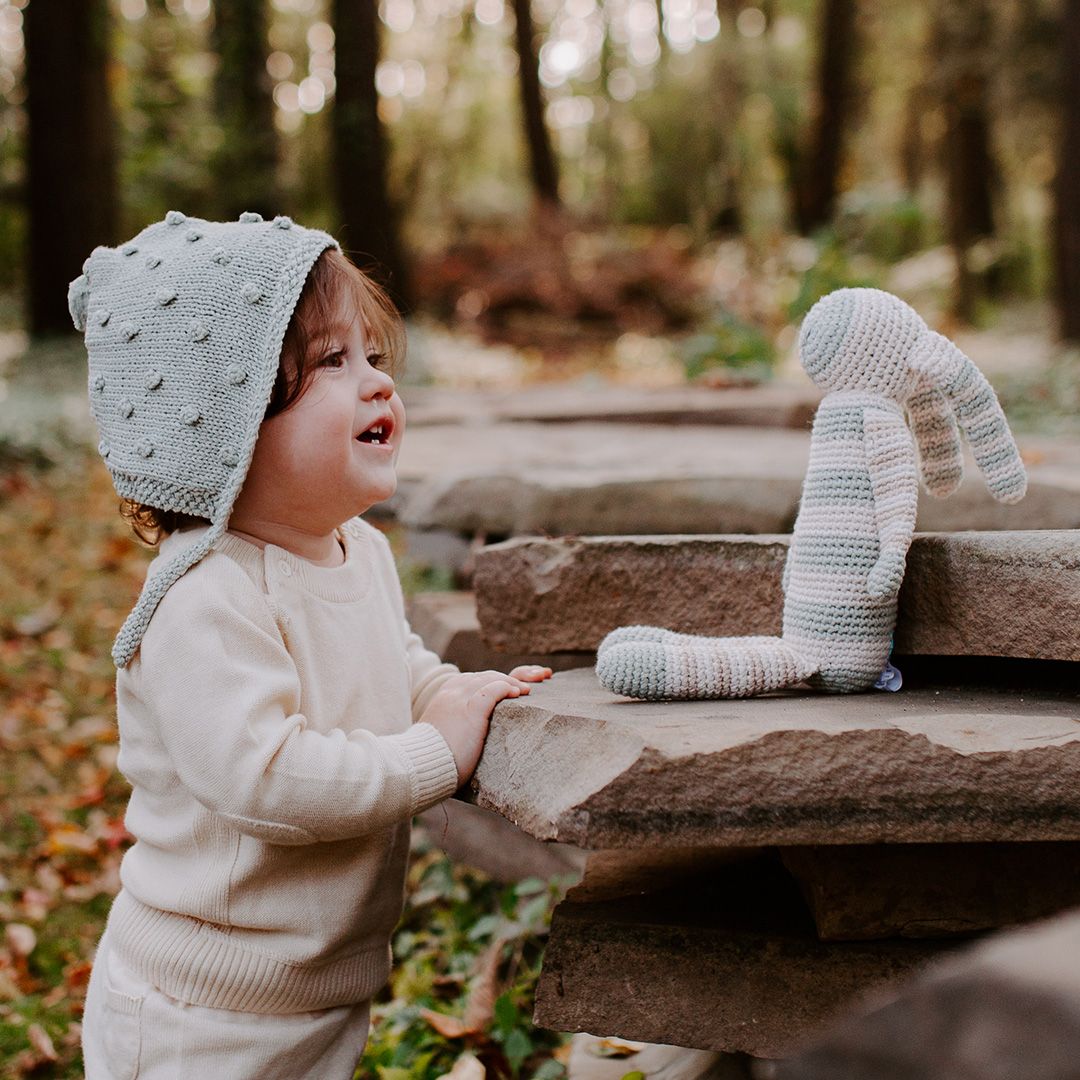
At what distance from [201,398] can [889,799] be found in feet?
3.58

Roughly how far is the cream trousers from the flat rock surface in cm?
129

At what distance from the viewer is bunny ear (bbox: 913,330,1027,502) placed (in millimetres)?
1787

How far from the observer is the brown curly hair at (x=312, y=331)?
1805 mm

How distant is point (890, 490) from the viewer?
176cm

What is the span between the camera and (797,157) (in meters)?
18.2

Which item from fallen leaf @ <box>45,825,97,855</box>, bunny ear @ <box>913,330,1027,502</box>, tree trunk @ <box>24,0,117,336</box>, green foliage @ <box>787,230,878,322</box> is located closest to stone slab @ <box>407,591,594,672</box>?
bunny ear @ <box>913,330,1027,502</box>

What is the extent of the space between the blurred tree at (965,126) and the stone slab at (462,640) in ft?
35.9

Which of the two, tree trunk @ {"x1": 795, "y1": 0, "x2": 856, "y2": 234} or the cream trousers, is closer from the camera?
the cream trousers

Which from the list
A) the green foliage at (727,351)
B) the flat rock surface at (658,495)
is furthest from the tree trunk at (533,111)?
the flat rock surface at (658,495)

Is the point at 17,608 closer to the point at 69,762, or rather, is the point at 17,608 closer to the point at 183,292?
the point at 69,762

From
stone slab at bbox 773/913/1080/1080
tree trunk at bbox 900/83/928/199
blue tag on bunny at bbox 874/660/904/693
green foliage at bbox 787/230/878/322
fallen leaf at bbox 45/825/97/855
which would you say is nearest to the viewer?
stone slab at bbox 773/913/1080/1080

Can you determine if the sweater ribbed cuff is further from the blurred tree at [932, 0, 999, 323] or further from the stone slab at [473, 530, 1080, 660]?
the blurred tree at [932, 0, 999, 323]

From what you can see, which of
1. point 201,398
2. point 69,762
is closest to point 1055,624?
point 201,398

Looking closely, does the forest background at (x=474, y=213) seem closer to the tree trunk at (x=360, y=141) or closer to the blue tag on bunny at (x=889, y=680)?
the tree trunk at (x=360, y=141)
